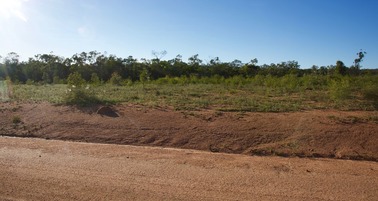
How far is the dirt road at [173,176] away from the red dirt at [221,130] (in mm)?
824

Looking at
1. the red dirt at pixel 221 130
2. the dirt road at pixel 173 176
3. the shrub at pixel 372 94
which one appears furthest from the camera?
the shrub at pixel 372 94

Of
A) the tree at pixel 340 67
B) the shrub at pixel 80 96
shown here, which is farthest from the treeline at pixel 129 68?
the shrub at pixel 80 96

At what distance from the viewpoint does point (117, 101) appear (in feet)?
52.5

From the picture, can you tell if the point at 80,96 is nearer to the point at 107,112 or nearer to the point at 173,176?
the point at 107,112

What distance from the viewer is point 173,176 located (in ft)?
21.1

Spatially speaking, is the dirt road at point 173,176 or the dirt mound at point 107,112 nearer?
the dirt road at point 173,176

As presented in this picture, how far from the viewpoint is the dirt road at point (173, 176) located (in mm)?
5457

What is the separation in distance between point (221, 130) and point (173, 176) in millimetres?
4076

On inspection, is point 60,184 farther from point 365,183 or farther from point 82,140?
point 365,183

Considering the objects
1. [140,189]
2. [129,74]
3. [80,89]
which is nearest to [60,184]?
[140,189]

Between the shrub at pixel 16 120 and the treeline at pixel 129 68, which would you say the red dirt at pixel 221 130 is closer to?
the shrub at pixel 16 120

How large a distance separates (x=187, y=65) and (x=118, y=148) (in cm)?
4422

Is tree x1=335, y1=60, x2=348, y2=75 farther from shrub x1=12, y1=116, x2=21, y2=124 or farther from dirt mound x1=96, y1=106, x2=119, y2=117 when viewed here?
shrub x1=12, y1=116, x2=21, y2=124

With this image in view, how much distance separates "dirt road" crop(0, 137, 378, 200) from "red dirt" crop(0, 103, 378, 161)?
0.82 m
